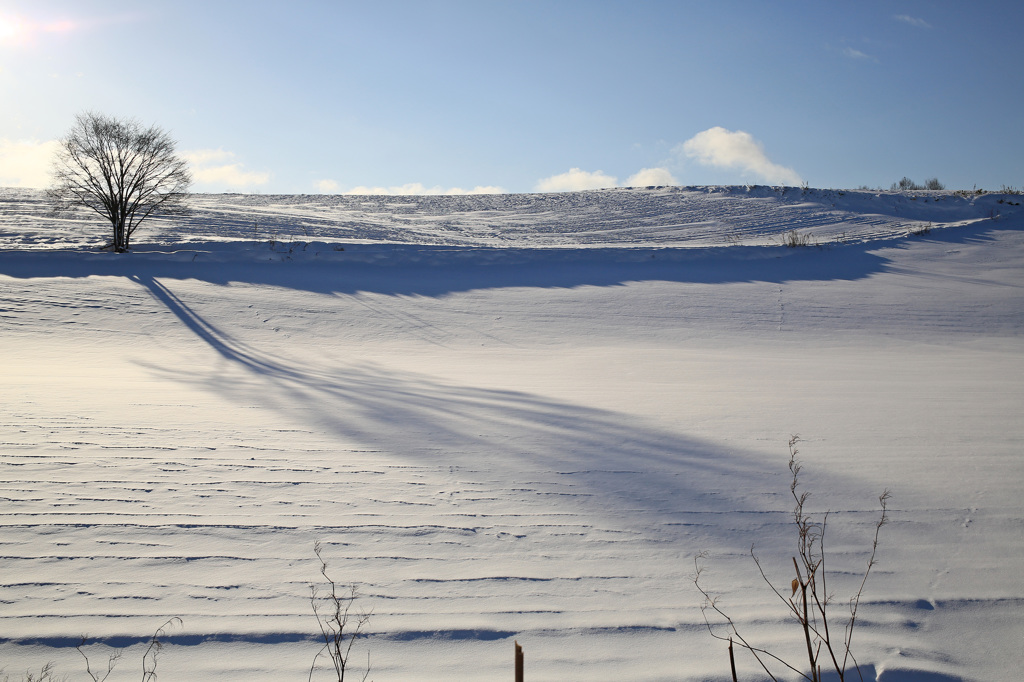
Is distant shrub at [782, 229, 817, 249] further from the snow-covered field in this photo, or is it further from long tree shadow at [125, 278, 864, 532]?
long tree shadow at [125, 278, 864, 532]

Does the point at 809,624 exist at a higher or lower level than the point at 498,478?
lower

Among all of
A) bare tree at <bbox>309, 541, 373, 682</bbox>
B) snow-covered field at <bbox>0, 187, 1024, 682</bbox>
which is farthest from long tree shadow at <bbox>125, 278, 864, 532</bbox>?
bare tree at <bbox>309, 541, 373, 682</bbox>

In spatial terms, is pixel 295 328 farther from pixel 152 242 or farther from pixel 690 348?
pixel 152 242

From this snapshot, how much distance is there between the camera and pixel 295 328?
32.9 feet

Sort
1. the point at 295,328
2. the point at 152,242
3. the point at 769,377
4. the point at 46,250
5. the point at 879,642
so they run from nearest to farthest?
the point at 879,642
the point at 769,377
the point at 295,328
the point at 46,250
the point at 152,242

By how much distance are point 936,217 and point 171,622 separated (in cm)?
2615

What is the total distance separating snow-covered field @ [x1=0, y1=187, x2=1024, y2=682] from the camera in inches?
90.8


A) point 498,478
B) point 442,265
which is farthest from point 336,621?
point 442,265

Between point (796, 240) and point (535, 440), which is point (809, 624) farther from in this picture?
point (796, 240)

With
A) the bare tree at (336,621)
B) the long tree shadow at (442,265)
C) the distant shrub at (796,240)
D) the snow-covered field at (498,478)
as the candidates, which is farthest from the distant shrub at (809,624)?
the distant shrub at (796,240)

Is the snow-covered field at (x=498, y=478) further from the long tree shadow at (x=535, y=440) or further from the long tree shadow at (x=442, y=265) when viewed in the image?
the long tree shadow at (x=442, y=265)

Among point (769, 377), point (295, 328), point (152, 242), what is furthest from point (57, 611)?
point (152, 242)

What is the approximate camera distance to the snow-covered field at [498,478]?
7.57ft

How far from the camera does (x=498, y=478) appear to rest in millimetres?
3730
